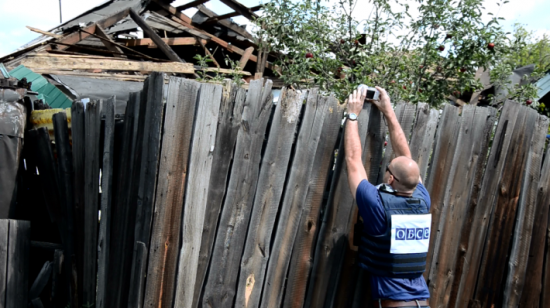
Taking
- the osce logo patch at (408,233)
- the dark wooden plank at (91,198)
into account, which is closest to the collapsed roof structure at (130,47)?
the dark wooden plank at (91,198)

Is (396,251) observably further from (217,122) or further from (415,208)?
(217,122)

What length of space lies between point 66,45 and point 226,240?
8243 millimetres

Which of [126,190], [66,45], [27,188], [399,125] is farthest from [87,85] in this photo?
[399,125]

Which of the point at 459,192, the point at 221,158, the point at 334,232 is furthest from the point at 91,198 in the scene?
the point at 459,192

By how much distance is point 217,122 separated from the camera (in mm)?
3006

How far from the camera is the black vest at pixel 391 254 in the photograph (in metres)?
2.93

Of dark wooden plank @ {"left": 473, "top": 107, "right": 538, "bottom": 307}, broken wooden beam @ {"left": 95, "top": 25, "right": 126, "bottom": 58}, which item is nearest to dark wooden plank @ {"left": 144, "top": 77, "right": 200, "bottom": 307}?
dark wooden plank @ {"left": 473, "top": 107, "right": 538, "bottom": 307}

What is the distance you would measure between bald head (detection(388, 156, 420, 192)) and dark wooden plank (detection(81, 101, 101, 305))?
225cm

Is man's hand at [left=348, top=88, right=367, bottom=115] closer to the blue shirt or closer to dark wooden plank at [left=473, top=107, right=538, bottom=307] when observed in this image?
the blue shirt

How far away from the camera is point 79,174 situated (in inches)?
146

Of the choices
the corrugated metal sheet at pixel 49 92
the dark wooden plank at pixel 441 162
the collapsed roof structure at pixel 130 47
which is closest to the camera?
the dark wooden plank at pixel 441 162

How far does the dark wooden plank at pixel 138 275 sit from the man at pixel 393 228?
145 cm

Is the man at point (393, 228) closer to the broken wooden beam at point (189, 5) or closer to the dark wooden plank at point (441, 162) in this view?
the dark wooden plank at point (441, 162)

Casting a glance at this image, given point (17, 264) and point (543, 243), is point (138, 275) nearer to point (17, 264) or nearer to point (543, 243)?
point (17, 264)
